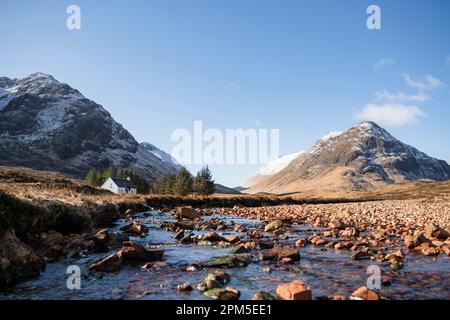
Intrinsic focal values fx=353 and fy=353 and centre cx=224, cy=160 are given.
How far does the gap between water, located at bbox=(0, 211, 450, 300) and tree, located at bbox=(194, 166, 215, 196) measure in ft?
268

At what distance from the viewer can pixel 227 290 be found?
1149cm

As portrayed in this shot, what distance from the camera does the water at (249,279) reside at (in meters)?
11.6

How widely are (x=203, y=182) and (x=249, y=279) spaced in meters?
86.9

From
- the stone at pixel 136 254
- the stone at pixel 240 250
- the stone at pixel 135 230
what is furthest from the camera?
the stone at pixel 135 230

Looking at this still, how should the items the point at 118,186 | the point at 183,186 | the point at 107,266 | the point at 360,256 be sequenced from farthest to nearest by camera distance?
the point at 118,186
the point at 183,186
the point at 360,256
the point at 107,266

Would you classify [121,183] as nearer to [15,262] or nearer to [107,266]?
[107,266]

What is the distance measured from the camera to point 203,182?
3937 inches

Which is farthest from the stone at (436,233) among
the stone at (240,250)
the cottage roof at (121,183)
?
the cottage roof at (121,183)

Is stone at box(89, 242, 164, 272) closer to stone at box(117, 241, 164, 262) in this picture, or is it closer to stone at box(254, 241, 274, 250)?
stone at box(117, 241, 164, 262)

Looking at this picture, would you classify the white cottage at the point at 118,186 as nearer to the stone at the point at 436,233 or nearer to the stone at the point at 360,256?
the stone at the point at 436,233

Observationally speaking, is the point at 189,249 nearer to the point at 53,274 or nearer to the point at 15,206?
the point at 53,274

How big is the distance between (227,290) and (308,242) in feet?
41.4

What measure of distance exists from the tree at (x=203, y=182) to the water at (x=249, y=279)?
81.7 meters

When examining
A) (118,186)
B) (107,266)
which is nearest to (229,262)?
(107,266)
